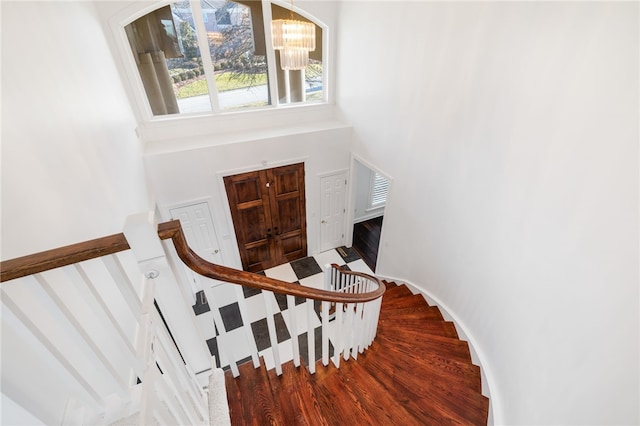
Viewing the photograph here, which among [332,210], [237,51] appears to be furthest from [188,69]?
[332,210]

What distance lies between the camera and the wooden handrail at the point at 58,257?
79 centimetres

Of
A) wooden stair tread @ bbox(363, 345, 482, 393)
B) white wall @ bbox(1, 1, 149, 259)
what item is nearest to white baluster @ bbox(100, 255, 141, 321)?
white wall @ bbox(1, 1, 149, 259)

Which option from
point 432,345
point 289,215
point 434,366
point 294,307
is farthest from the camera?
point 289,215

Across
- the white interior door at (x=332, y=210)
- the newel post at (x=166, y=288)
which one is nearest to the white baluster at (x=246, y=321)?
the newel post at (x=166, y=288)

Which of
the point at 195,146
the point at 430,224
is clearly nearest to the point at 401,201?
the point at 430,224

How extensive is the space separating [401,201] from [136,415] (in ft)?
10.5

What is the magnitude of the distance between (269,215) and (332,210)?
115cm

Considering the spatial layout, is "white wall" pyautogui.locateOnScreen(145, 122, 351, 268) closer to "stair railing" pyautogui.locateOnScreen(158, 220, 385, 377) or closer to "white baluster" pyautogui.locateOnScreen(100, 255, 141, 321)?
"stair railing" pyautogui.locateOnScreen(158, 220, 385, 377)

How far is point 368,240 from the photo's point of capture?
5707 millimetres

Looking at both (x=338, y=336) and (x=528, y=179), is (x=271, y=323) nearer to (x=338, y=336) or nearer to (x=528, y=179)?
(x=338, y=336)

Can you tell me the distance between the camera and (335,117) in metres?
4.70

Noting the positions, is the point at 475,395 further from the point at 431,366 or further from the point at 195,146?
the point at 195,146

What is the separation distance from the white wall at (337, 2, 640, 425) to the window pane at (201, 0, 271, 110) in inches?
59.7

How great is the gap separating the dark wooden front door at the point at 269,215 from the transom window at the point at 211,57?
1078 millimetres
